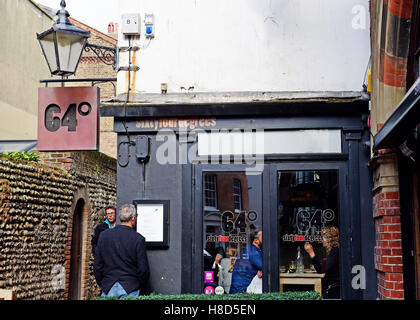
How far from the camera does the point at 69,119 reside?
7523mm

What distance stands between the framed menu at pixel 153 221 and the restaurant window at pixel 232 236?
1.65 feet

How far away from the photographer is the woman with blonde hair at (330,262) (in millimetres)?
7207

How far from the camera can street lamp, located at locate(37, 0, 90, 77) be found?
738 cm

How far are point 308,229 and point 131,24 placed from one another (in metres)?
3.58

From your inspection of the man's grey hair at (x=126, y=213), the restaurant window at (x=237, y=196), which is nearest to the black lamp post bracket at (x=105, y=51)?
the man's grey hair at (x=126, y=213)

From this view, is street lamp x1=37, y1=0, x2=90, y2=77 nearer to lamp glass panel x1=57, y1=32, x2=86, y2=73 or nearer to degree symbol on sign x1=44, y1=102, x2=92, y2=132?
→ lamp glass panel x1=57, y1=32, x2=86, y2=73

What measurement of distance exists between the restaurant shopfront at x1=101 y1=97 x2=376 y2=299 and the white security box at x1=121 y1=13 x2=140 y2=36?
103 cm

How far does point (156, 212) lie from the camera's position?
7.45m

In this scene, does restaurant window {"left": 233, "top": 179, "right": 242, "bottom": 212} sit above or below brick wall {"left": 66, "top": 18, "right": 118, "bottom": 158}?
below

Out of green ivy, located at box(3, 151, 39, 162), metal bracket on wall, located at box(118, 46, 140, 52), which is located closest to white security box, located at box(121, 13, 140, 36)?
metal bracket on wall, located at box(118, 46, 140, 52)

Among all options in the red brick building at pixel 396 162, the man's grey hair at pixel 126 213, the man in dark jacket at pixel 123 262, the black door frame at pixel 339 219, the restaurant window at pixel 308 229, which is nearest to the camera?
the red brick building at pixel 396 162

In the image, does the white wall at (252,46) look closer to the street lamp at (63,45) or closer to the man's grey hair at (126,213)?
the street lamp at (63,45)
